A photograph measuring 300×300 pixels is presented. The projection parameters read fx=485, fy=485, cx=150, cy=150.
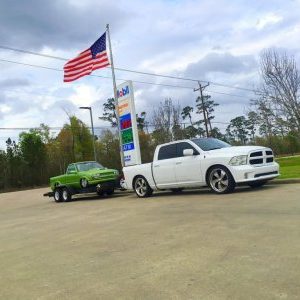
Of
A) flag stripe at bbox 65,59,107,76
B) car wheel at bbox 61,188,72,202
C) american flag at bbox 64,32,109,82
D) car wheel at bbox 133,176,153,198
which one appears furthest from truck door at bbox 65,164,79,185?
flag stripe at bbox 65,59,107,76

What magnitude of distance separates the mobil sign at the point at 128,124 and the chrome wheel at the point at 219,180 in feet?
22.5

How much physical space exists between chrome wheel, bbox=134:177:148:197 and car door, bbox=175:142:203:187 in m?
1.86

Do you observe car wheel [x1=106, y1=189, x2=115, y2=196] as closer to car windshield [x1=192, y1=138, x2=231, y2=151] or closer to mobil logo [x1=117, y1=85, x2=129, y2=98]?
mobil logo [x1=117, y1=85, x2=129, y2=98]

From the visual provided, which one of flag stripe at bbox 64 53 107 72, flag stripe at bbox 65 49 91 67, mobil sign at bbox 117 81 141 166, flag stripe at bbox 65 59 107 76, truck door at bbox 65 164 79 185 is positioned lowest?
truck door at bbox 65 164 79 185

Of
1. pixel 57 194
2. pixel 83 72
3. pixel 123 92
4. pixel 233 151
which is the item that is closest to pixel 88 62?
pixel 83 72

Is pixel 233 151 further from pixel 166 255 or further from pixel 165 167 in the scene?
pixel 166 255

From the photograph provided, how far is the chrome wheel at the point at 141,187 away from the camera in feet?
56.0

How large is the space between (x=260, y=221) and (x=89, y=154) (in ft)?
189

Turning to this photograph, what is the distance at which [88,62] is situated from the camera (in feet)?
75.9

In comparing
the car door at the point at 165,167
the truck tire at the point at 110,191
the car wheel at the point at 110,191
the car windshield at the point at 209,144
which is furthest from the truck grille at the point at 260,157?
the car wheel at the point at 110,191

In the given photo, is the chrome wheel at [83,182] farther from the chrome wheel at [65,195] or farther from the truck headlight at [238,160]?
the truck headlight at [238,160]

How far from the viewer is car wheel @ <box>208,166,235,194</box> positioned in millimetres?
13859

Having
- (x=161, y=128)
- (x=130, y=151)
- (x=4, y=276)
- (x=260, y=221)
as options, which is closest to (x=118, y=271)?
(x=4, y=276)

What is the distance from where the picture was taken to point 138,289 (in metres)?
5.40
